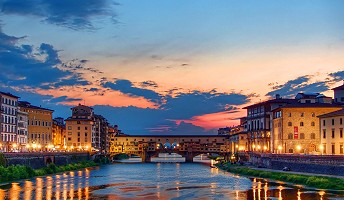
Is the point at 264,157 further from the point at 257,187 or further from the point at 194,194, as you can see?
the point at 194,194

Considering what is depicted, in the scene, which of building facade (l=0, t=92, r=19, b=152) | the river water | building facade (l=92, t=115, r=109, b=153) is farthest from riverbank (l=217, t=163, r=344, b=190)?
building facade (l=92, t=115, r=109, b=153)

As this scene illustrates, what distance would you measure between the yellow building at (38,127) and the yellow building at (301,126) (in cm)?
5625

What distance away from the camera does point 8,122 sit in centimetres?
10738

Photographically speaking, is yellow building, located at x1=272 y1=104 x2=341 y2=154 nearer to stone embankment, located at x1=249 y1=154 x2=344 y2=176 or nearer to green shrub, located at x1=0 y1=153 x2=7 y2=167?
stone embankment, located at x1=249 y1=154 x2=344 y2=176

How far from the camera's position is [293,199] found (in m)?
48.4

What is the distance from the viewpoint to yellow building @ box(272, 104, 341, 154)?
3858 inches

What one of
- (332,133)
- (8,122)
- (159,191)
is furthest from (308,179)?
(8,122)

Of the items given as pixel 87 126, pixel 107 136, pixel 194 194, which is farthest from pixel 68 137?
pixel 194 194

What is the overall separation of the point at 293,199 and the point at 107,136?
137 metres

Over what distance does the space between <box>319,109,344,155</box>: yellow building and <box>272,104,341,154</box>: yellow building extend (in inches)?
501

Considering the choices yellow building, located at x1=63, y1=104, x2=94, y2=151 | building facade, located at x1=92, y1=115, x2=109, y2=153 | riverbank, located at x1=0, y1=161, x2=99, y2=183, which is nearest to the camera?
riverbank, located at x1=0, y1=161, x2=99, y2=183

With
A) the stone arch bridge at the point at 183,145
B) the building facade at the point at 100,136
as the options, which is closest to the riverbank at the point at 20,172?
the building facade at the point at 100,136

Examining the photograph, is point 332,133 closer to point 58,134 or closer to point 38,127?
point 38,127

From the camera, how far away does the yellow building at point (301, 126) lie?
3858 inches
